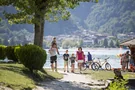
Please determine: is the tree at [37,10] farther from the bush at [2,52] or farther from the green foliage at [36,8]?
the bush at [2,52]

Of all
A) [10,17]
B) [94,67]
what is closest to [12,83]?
[10,17]

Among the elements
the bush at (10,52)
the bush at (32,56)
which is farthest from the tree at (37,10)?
the bush at (10,52)

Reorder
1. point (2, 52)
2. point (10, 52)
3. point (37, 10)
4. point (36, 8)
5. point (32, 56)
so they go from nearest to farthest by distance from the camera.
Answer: point (32, 56)
point (36, 8)
point (37, 10)
point (10, 52)
point (2, 52)

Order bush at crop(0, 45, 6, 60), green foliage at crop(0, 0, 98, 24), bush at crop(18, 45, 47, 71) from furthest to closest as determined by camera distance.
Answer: bush at crop(0, 45, 6, 60) < green foliage at crop(0, 0, 98, 24) < bush at crop(18, 45, 47, 71)

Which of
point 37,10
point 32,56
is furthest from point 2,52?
point 32,56

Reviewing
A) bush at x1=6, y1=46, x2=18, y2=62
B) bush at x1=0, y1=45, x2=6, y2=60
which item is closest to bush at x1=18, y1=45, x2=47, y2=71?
bush at x1=6, y1=46, x2=18, y2=62

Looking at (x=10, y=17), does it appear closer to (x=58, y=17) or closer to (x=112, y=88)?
(x=58, y=17)

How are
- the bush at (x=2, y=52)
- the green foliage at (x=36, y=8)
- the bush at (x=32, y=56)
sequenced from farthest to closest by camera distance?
the bush at (x=2, y=52) → the green foliage at (x=36, y=8) → the bush at (x=32, y=56)

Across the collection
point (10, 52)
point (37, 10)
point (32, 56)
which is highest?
point (37, 10)

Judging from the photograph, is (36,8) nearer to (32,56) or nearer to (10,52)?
(32,56)

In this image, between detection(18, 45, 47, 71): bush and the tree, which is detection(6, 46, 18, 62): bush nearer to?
the tree

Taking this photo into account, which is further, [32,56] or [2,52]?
[2,52]

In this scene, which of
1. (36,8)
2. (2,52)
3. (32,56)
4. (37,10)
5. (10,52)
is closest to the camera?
(32,56)

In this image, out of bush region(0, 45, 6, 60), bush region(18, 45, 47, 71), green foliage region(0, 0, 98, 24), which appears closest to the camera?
bush region(18, 45, 47, 71)
